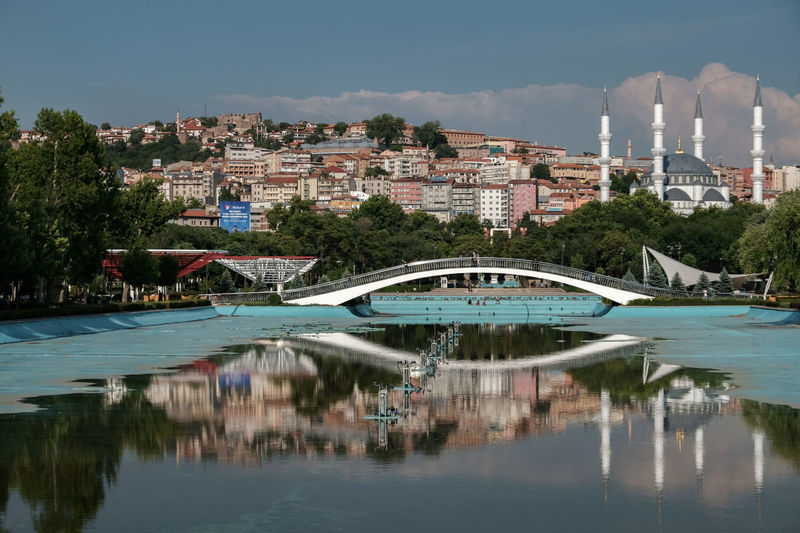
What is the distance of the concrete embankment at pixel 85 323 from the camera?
40.5 metres

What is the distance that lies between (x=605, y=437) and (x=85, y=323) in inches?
1253

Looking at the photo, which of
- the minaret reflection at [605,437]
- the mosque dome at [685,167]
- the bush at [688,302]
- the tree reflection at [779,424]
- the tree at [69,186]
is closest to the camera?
the minaret reflection at [605,437]

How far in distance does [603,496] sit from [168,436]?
851cm

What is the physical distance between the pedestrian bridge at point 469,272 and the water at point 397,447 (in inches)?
1200

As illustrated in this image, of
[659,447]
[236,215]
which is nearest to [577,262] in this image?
[236,215]

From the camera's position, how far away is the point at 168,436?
65.2 feet

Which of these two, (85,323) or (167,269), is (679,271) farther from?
(85,323)

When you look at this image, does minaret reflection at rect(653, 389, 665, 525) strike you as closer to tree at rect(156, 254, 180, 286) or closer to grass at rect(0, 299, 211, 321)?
grass at rect(0, 299, 211, 321)

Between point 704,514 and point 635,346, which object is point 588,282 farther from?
point 704,514

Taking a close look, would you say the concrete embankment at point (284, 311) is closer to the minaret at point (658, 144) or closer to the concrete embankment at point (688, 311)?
the concrete embankment at point (688, 311)

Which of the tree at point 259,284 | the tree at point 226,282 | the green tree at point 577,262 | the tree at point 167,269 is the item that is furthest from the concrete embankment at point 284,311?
the green tree at point 577,262

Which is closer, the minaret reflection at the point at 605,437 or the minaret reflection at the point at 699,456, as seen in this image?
the minaret reflection at the point at 699,456

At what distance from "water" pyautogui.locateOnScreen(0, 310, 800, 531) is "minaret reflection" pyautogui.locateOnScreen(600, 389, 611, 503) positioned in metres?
0.06

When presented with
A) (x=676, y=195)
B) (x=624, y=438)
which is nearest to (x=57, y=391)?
(x=624, y=438)
